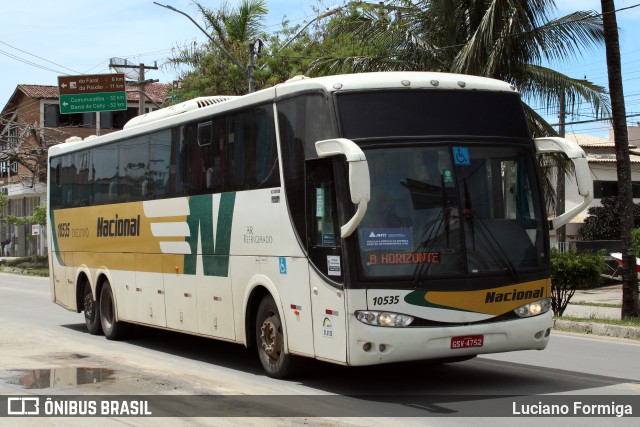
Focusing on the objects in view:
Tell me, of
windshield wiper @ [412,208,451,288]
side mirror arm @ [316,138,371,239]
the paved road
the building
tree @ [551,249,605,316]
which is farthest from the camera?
the building

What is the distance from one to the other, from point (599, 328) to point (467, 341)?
6.99 meters

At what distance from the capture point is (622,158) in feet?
55.5

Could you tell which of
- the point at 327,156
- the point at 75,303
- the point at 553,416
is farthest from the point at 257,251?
the point at 75,303

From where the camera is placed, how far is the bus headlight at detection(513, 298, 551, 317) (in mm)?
10094

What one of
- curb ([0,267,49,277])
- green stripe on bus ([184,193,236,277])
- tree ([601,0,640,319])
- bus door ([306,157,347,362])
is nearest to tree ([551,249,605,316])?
tree ([601,0,640,319])

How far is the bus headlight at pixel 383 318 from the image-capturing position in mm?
9477

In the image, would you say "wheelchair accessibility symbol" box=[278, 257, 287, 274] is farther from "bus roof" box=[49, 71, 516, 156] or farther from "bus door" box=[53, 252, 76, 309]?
"bus door" box=[53, 252, 76, 309]

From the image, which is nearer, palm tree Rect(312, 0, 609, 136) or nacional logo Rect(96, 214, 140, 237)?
nacional logo Rect(96, 214, 140, 237)

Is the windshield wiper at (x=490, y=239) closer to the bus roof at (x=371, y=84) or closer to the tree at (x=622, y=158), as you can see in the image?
the bus roof at (x=371, y=84)

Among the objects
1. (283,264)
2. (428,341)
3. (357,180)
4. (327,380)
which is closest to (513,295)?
(428,341)

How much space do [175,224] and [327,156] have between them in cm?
464

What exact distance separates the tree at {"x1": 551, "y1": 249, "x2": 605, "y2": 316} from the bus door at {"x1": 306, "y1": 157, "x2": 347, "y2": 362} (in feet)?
29.1

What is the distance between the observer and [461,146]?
1009cm

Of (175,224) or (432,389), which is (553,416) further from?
Result: (175,224)
